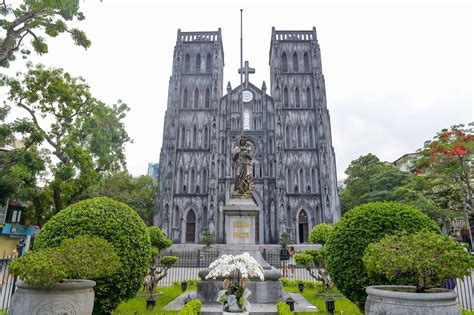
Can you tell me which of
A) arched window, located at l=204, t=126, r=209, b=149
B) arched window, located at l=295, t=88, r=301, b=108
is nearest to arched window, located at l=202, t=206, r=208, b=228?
arched window, located at l=204, t=126, r=209, b=149

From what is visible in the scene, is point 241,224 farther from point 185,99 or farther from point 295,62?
point 295,62

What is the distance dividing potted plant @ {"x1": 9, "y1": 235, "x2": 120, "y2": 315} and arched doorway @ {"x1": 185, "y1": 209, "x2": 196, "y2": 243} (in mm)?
25550

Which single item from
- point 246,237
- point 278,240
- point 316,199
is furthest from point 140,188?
point 246,237

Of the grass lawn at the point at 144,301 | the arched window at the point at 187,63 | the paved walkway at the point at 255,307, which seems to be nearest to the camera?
the paved walkway at the point at 255,307

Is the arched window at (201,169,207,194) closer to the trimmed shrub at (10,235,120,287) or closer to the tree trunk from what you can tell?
the tree trunk

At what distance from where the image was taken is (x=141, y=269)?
6.13 m

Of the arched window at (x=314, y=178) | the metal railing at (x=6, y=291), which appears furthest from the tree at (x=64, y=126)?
the arched window at (x=314, y=178)

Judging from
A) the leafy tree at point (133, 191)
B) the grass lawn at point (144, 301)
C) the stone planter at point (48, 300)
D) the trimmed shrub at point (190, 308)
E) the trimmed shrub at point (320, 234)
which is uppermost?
the leafy tree at point (133, 191)

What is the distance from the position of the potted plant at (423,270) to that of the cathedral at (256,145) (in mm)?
24430

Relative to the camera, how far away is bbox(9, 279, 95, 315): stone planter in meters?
4.32

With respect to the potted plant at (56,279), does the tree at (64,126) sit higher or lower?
higher

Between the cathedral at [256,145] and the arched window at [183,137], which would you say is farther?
the arched window at [183,137]

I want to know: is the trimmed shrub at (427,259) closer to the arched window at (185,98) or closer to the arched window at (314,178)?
the arched window at (314,178)

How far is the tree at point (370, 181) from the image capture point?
2992cm
